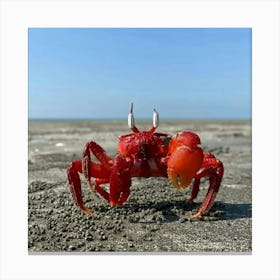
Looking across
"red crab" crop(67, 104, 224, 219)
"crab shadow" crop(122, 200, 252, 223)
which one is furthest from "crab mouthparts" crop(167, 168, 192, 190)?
"crab shadow" crop(122, 200, 252, 223)

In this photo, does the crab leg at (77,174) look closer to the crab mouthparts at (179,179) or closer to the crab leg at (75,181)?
the crab leg at (75,181)

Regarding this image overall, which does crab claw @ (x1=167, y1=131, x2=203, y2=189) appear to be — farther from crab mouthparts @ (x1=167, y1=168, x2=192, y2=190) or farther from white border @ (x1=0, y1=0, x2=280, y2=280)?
white border @ (x1=0, y1=0, x2=280, y2=280)

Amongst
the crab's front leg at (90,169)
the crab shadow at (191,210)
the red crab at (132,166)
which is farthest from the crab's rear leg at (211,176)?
the crab's front leg at (90,169)
